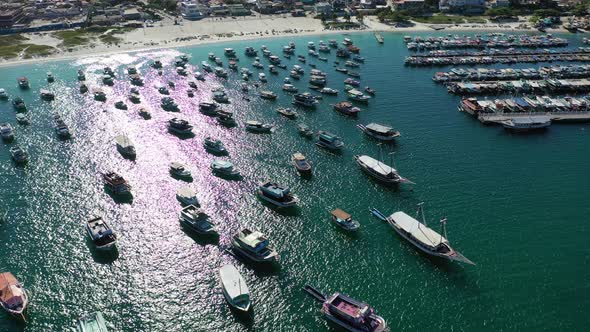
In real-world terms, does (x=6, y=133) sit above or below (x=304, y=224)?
above

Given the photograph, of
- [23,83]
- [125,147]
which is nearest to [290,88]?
[125,147]

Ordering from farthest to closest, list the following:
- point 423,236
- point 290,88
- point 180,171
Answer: point 290,88 < point 180,171 < point 423,236

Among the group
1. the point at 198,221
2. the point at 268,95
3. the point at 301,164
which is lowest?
the point at 198,221

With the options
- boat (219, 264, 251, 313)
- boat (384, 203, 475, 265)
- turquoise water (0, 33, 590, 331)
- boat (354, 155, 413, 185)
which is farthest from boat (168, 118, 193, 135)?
boat (384, 203, 475, 265)

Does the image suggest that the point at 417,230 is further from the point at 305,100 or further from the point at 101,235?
the point at 305,100

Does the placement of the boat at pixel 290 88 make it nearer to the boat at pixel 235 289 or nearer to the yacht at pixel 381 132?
the yacht at pixel 381 132

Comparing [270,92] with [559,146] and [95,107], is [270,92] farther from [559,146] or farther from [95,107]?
[559,146]

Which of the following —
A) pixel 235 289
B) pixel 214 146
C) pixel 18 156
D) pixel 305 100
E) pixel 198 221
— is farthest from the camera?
pixel 305 100
